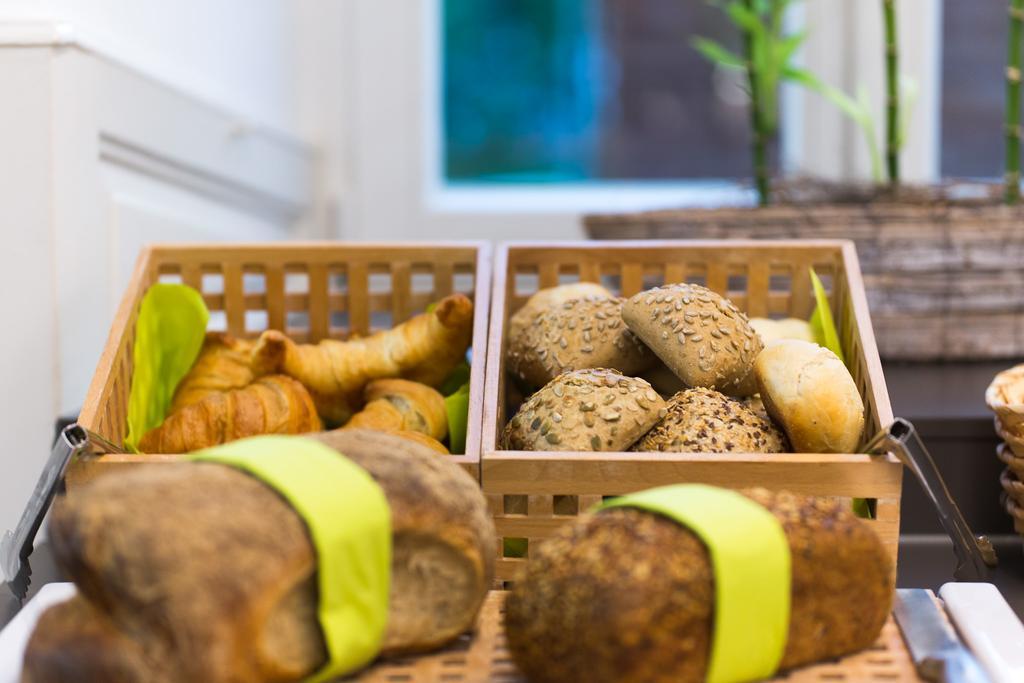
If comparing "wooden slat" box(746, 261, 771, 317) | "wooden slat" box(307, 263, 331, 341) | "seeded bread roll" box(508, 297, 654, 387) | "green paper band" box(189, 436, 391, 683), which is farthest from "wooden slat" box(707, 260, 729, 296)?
"green paper band" box(189, 436, 391, 683)

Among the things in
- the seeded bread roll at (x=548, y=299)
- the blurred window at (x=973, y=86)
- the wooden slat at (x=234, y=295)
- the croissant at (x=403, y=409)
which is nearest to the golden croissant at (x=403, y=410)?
the croissant at (x=403, y=409)

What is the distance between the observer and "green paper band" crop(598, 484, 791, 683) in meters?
0.52

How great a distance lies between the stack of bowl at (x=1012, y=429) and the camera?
2.74 ft

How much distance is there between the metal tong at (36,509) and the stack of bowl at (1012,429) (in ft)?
2.21

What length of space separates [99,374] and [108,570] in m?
0.44

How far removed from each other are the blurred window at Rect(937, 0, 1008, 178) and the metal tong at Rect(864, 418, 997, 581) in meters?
1.58

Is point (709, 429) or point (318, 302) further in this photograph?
point (318, 302)

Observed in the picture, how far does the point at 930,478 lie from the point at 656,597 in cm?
30

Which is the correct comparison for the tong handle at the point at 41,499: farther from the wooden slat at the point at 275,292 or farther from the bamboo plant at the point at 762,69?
the bamboo plant at the point at 762,69

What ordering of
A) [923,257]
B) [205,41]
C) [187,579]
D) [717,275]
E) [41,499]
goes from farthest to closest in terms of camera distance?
[205,41]
[923,257]
[717,275]
[41,499]
[187,579]

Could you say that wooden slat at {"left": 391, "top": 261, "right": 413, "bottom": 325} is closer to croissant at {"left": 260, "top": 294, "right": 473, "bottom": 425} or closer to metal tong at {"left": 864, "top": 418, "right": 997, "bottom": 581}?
croissant at {"left": 260, "top": 294, "right": 473, "bottom": 425}

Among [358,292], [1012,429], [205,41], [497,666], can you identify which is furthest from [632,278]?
[205,41]

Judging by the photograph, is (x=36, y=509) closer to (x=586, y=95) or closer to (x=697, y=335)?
(x=697, y=335)

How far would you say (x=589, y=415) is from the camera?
781 millimetres
